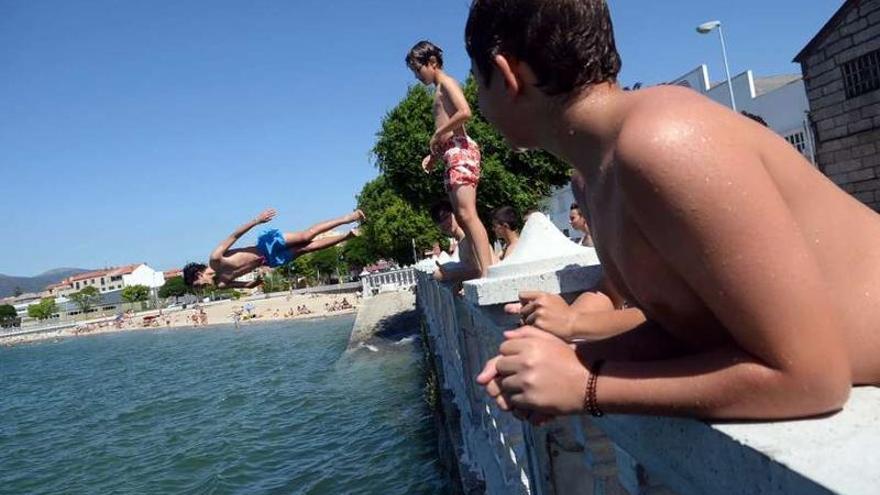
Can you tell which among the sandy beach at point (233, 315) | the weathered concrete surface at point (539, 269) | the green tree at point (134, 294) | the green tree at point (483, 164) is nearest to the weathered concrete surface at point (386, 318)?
the green tree at point (483, 164)

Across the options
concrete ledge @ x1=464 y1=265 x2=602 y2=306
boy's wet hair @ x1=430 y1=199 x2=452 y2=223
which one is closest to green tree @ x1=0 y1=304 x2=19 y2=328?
boy's wet hair @ x1=430 y1=199 x2=452 y2=223

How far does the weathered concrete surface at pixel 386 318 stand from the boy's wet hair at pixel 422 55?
23.0 metres

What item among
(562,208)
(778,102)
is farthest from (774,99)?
(562,208)

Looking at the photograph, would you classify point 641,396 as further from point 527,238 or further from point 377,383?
point 377,383

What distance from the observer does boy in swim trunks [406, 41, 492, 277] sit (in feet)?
19.1

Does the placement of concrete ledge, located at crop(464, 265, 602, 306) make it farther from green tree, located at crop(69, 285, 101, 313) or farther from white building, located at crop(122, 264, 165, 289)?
white building, located at crop(122, 264, 165, 289)

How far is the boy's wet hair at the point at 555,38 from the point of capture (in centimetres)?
147

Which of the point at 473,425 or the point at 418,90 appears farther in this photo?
the point at 418,90

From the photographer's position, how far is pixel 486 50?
1.59 m

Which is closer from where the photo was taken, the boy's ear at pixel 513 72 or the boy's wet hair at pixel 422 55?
the boy's ear at pixel 513 72

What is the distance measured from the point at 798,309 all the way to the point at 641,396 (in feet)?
1.19

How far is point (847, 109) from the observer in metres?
17.2

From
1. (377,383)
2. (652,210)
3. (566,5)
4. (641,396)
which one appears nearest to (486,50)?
(566,5)

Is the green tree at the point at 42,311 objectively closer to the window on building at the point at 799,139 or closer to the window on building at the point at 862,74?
the window on building at the point at 799,139
